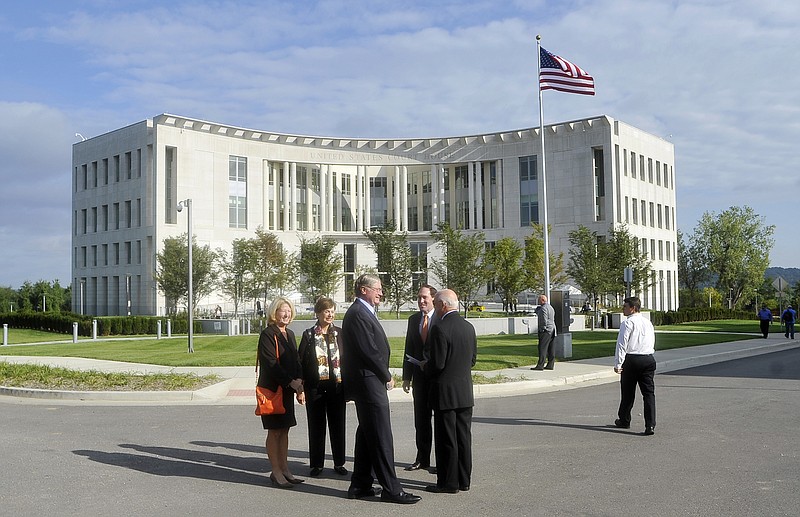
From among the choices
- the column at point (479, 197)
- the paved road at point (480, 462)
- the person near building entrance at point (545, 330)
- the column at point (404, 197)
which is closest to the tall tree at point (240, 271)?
the column at point (404, 197)

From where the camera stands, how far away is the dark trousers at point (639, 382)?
1049 cm

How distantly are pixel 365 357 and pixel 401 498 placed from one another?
1.30m

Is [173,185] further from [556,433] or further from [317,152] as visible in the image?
[556,433]

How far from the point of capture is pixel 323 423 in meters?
8.46

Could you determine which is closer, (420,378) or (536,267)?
(420,378)

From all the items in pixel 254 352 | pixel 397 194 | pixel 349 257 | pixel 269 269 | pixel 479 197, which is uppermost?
pixel 397 194

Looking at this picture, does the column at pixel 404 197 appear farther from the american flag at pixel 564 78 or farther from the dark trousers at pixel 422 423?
the dark trousers at pixel 422 423

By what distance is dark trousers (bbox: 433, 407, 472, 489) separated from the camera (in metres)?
7.37

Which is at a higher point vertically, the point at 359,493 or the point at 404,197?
the point at 404,197

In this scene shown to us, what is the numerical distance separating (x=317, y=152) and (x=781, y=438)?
227 ft

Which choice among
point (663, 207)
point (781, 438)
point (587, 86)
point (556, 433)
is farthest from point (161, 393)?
point (663, 207)

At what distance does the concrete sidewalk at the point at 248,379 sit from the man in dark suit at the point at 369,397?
24.7 ft

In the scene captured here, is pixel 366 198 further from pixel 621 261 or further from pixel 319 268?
pixel 621 261

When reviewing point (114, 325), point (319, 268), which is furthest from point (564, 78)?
point (114, 325)
